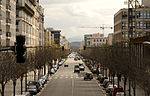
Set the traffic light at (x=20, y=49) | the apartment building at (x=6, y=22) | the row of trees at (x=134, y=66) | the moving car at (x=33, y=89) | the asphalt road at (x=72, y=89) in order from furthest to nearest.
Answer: the apartment building at (x=6, y=22)
the asphalt road at (x=72, y=89)
the moving car at (x=33, y=89)
the row of trees at (x=134, y=66)
the traffic light at (x=20, y=49)

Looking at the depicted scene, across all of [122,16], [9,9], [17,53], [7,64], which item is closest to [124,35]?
[122,16]

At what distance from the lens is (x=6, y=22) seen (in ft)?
221

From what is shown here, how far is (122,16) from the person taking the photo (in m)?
108

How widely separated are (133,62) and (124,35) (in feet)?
234

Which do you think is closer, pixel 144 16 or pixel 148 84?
pixel 148 84

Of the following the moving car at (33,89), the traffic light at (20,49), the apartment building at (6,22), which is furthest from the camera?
the apartment building at (6,22)

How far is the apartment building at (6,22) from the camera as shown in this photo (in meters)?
62.2

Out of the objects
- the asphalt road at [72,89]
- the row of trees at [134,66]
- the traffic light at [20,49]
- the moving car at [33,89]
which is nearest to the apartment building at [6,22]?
the asphalt road at [72,89]

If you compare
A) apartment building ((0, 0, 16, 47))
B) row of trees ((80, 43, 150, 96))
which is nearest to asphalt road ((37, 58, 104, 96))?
row of trees ((80, 43, 150, 96))

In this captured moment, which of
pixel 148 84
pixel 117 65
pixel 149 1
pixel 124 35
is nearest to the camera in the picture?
pixel 148 84

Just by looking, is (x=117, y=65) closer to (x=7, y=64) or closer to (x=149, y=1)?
(x=7, y=64)

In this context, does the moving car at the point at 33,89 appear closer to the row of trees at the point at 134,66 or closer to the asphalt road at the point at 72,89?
the asphalt road at the point at 72,89

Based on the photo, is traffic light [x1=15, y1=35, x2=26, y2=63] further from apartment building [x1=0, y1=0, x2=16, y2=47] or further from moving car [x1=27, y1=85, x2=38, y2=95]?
apartment building [x1=0, y1=0, x2=16, y2=47]

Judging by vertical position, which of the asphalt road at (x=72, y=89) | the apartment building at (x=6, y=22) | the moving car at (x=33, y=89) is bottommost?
the asphalt road at (x=72, y=89)
